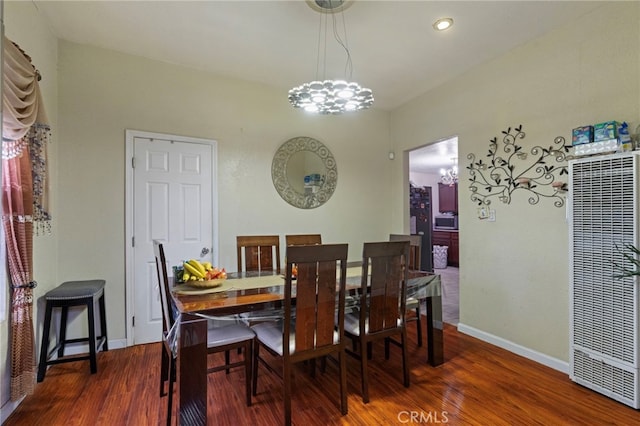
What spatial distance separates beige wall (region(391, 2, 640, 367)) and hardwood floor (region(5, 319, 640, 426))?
45 centimetres

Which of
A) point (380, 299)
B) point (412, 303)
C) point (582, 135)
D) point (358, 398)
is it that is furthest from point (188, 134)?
point (582, 135)

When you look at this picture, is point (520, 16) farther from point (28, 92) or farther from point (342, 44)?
point (28, 92)

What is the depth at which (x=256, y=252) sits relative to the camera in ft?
10.1

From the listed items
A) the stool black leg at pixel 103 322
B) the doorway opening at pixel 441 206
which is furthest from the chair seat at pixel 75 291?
the doorway opening at pixel 441 206

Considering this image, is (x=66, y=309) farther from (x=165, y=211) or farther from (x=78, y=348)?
(x=165, y=211)

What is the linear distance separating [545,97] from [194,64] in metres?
3.28

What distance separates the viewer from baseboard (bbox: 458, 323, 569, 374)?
2.54m

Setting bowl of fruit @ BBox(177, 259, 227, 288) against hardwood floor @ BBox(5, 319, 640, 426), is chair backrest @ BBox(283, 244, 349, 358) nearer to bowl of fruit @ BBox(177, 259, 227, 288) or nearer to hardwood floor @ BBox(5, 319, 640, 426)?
hardwood floor @ BBox(5, 319, 640, 426)

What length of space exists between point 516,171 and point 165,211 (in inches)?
133

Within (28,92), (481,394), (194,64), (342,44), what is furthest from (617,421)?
Result: (194,64)

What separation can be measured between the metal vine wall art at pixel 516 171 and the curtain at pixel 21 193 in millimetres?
3678

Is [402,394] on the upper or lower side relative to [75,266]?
lower

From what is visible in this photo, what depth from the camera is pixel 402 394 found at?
220cm

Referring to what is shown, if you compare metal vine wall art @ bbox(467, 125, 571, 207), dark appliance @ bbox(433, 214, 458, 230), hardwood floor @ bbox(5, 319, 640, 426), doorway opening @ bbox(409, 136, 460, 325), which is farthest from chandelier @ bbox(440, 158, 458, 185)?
hardwood floor @ bbox(5, 319, 640, 426)
